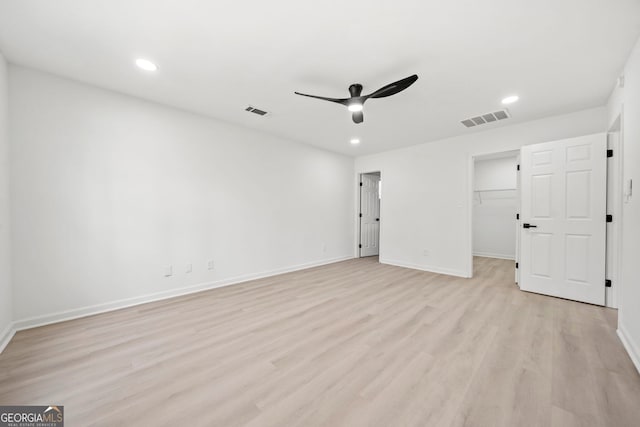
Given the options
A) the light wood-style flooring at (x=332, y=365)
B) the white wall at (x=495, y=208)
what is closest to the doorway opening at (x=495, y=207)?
the white wall at (x=495, y=208)

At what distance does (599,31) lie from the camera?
1902mm

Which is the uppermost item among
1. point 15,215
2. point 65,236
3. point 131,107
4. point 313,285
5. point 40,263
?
point 131,107

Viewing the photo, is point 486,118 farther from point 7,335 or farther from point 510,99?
point 7,335

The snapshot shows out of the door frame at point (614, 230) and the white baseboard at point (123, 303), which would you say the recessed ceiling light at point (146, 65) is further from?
the door frame at point (614, 230)

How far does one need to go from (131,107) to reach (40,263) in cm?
198

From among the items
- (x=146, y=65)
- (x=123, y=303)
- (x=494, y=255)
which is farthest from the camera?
(x=494, y=255)

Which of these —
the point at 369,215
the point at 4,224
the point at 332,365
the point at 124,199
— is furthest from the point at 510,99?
the point at 4,224

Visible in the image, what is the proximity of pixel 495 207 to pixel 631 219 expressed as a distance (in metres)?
4.67

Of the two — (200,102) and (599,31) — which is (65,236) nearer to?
(200,102)

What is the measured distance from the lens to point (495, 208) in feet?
21.0

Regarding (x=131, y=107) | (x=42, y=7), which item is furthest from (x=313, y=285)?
(x=42, y=7)
